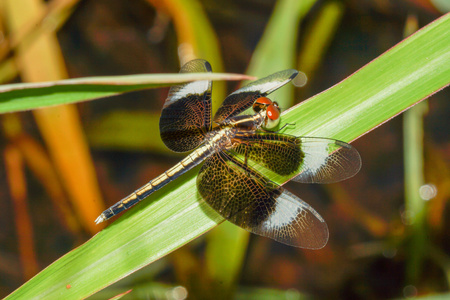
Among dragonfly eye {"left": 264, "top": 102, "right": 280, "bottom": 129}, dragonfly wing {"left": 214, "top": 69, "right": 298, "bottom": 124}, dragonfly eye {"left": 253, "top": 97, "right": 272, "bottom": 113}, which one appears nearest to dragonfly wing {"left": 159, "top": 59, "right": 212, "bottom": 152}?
dragonfly wing {"left": 214, "top": 69, "right": 298, "bottom": 124}

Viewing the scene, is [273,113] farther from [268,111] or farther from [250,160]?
[250,160]

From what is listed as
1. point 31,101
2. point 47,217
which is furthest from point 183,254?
point 31,101

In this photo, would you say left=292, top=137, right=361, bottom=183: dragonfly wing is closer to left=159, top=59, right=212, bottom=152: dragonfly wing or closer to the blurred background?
left=159, top=59, right=212, bottom=152: dragonfly wing

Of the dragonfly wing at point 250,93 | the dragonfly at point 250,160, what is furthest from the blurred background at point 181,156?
the dragonfly at point 250,160

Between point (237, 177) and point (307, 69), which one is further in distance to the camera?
point (307, 69)

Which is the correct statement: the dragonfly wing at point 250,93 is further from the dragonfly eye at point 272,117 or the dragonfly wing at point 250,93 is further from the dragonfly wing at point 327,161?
the dragonfly wing at point 327,161

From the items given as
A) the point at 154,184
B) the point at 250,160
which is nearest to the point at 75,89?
the point at 154,184

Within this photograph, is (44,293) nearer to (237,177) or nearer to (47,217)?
(237,177)

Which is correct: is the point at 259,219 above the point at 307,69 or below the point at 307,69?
below
